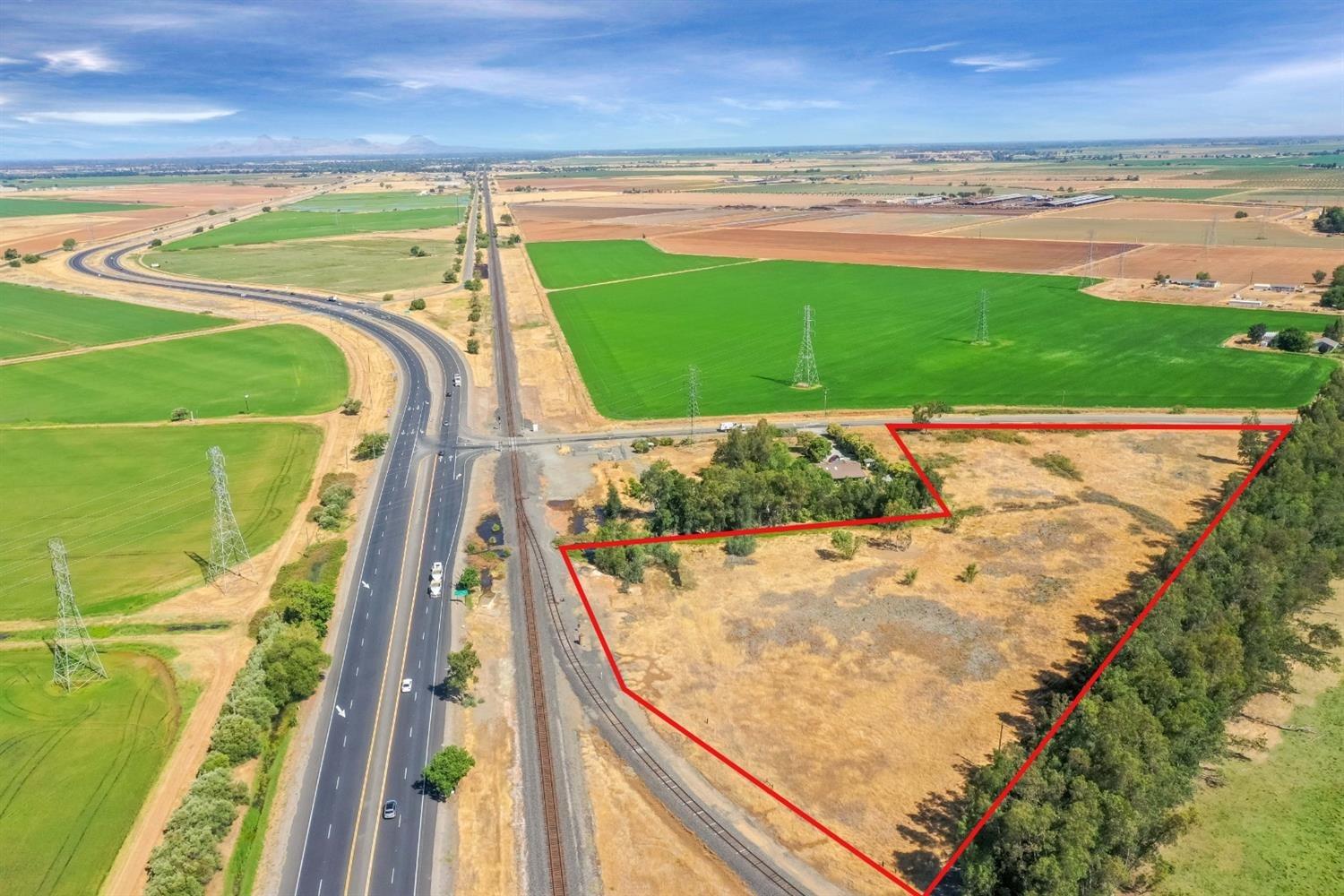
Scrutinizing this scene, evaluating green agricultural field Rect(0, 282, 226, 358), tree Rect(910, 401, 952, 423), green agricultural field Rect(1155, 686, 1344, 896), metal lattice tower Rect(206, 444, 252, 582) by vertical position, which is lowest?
green agricultural field Rect(1155, 686, 1344, 896)

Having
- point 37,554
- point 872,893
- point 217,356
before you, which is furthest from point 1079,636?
point 217,356

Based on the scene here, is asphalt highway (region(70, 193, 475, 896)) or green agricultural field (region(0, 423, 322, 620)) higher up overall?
green agricultural field (region(0, 423, 322, 620))

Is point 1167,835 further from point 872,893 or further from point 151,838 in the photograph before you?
point 151,838

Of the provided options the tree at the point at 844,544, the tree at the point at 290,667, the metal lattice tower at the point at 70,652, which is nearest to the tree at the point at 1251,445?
the tree at the point at 844,544

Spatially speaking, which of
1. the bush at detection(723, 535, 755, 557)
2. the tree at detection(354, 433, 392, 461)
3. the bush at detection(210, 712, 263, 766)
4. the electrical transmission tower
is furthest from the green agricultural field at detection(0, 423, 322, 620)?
the electrical transmission tower

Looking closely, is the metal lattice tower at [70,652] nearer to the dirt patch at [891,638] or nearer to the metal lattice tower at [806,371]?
the dirt patch at [891,638]

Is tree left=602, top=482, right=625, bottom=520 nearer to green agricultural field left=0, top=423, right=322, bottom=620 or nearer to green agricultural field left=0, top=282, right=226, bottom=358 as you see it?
green agricultural field left=0, top=423, right=322, bottom=620

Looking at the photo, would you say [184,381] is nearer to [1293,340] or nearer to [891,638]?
[891,638]
